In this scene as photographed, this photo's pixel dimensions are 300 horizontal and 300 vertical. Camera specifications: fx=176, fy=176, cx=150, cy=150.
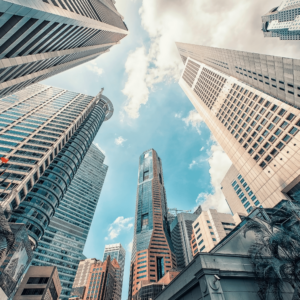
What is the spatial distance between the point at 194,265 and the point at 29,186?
54288 mm

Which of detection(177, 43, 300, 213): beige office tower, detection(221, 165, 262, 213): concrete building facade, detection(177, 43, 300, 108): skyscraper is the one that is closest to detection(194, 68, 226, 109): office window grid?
detection(177, 43, 300, 213): beige office tower

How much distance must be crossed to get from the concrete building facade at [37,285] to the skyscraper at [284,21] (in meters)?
145

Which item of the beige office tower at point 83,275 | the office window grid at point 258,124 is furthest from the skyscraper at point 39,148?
the beige office tower at point 83,275

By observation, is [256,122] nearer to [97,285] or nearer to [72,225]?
[72,225]

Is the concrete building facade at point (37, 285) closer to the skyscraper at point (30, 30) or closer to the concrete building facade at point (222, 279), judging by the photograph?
A: the skyscraper at point (30, 30)

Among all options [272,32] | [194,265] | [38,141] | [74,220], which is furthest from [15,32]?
[272,32]

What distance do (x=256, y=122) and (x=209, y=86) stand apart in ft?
106

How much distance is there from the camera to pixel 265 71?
42.0 meters

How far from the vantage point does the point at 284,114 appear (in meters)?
38.7

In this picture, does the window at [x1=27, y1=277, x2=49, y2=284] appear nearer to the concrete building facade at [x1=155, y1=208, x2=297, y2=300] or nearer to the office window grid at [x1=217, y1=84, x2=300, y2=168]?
the concrete building facade at [x1=155, y1=208, x2=297, y2=300]

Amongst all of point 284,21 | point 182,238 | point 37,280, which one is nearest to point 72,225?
point 37,280

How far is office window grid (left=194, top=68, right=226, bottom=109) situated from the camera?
64.4 m

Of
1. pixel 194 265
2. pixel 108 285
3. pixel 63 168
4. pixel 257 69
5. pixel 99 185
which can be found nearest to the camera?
pixel 194 265

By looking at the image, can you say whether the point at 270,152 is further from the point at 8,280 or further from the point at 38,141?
the point at 38,141
